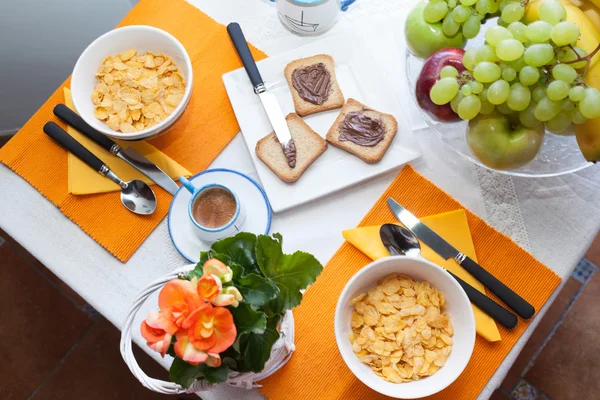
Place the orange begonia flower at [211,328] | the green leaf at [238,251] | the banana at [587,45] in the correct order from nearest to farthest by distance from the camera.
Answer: the orange begonia flower at [211,328] → the green leaf at [238,251] → the banana at [587,45]

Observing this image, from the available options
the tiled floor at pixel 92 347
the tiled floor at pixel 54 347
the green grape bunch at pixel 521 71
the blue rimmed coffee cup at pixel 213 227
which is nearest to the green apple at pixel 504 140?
the green grape bunch at pixel 521 71

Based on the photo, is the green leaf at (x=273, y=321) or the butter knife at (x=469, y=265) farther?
the butter knife at (x=469, y=265)

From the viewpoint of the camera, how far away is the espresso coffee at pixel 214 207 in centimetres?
85

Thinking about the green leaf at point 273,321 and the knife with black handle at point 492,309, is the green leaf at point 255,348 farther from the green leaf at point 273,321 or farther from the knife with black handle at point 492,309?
the knife with black handle at point 492,309

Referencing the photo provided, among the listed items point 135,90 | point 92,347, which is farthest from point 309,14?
point 92,347

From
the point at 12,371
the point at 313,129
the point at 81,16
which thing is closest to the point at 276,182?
the point at 313,129

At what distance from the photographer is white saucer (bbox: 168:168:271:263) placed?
88 cm

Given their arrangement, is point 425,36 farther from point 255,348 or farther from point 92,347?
point 92,347

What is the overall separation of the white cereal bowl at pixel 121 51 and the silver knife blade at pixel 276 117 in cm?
13

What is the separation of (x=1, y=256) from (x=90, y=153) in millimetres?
→ 825

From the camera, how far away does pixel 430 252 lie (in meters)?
0.86

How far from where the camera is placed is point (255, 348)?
24.0 inches

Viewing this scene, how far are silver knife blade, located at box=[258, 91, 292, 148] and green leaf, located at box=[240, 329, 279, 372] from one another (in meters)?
0.39

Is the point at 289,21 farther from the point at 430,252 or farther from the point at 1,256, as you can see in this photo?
the point at 1,256
